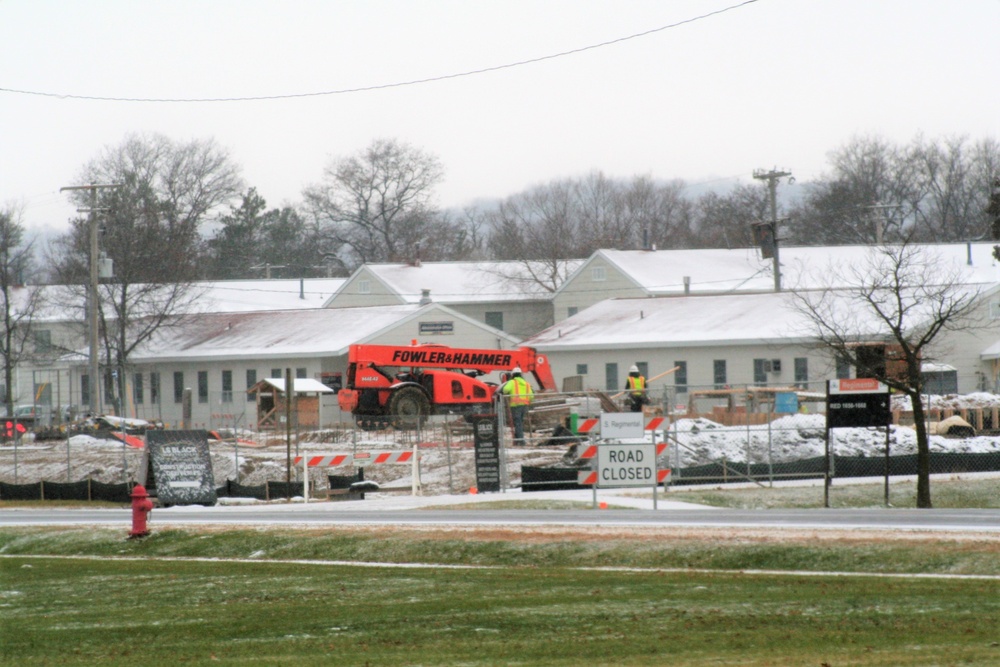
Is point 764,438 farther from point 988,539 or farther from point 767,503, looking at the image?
point 988,539

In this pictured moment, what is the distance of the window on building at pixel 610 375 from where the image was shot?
58.0m

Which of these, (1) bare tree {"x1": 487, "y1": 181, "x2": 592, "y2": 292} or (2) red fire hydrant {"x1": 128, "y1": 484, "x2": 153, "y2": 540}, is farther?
(1) bare tree {"x1": 487, "y1": 181, "x2": 592, "y2": 292}

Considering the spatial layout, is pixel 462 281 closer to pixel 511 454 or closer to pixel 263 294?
pixel 263 294

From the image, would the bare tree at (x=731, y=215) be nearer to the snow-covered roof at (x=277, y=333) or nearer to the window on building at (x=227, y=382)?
the snow-covered roof at (x=277, y=333)

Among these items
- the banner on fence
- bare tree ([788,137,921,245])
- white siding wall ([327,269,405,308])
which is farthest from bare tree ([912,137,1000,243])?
the banner on fence

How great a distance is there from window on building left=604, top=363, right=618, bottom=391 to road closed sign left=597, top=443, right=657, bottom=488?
35426 millimetres

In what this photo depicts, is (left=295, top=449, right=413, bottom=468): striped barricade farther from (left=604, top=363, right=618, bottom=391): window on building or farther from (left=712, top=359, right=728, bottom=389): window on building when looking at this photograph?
(left=604, top=363, right=618, bottom=391): window on building

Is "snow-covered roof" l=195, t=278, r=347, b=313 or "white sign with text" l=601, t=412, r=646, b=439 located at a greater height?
"snow-covered roof" l=195, t=278, r=347, b=313

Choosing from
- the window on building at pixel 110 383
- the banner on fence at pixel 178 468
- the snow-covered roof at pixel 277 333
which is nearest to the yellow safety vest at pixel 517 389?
the banner on fence at pixel 178 468

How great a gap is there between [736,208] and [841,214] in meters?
12.5

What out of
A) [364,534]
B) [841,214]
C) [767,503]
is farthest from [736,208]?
[364,534]

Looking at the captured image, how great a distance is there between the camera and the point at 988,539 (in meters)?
16.0

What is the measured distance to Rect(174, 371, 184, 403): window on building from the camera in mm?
65062

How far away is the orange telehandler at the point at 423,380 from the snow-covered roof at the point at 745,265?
25.8 meters
